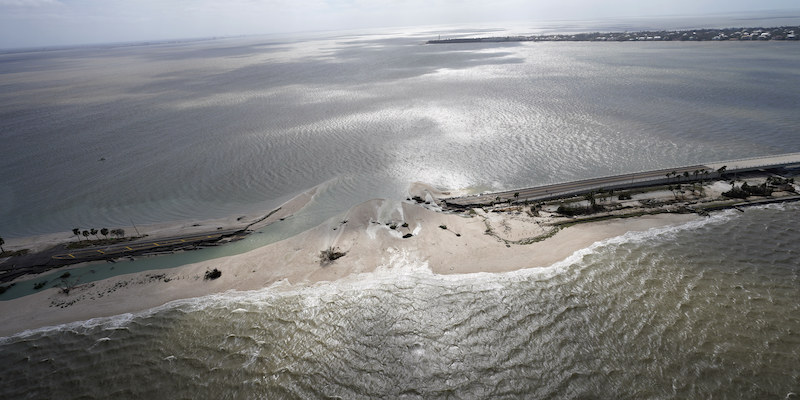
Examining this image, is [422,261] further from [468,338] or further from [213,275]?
[213,275]

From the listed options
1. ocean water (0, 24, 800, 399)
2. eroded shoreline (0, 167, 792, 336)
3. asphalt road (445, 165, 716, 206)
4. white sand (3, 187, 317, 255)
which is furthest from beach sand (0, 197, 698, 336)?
white sand (3, 187, 317, 255)

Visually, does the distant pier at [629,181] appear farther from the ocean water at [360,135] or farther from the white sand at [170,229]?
the white sand at [170,229]

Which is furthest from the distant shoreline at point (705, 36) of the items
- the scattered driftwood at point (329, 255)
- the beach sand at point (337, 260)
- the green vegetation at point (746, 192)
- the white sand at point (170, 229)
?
the scattered driftwood at point (329, 255)

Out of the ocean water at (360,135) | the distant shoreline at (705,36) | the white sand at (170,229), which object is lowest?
the white sand at (170,229)

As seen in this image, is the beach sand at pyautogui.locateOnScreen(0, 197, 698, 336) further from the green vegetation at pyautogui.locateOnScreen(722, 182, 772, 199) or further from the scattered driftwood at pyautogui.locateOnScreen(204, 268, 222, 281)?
the green vegetation at pyautogui.locateOnScreen(722, 182, 772, 199)

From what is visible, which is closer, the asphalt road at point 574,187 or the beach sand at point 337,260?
the beach sand at point 337,260

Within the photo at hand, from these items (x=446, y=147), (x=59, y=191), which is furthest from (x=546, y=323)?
(x=59, y=191)

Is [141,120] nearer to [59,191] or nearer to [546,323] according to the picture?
[59,191]
